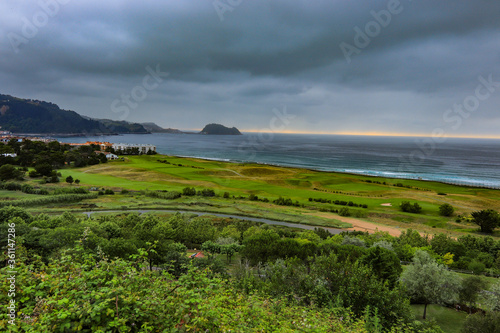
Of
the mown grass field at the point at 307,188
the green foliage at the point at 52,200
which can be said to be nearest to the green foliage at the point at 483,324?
the mown grass field at the point at 307,188

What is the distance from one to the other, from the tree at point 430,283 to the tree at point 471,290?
0.92m

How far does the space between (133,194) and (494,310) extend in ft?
193

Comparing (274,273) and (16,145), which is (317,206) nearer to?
(274,273)

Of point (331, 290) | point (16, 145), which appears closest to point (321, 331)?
point (331, 290)

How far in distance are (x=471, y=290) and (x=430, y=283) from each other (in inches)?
112

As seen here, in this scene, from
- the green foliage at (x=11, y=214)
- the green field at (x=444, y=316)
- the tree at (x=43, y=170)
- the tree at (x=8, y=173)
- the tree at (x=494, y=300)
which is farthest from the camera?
the tree at (x=43, y=170)

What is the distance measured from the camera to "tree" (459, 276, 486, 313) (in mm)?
16578

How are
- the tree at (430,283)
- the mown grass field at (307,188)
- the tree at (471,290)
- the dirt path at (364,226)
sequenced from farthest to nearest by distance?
the mown grass field at (307,188) < the dirt path at (364,226) < the tree at (471,290) < the tree at (430,283)

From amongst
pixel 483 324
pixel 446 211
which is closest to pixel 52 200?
pixel 483 324

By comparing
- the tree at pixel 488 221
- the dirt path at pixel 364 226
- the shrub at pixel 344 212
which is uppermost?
the tree at pixel 488 221

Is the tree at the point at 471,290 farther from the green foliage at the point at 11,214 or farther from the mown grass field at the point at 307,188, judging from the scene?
the green foliage at the point at 11,214

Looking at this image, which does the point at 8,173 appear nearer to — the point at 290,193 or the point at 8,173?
the point at 8,173

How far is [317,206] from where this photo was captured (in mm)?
55844

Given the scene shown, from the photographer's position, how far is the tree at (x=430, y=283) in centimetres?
1617
